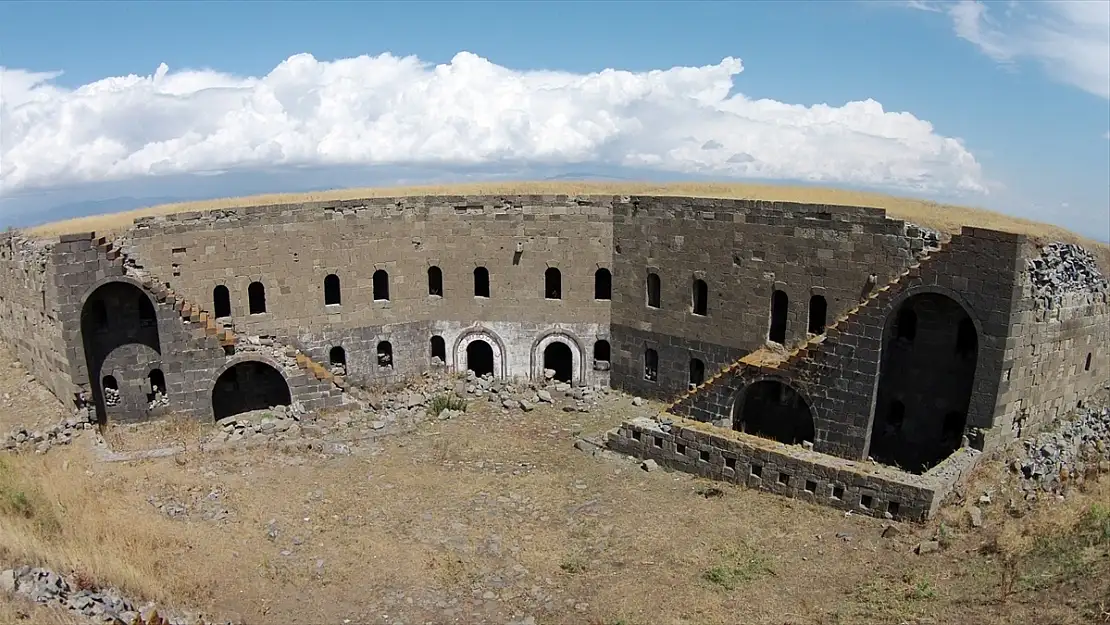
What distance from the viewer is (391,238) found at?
22.6 m

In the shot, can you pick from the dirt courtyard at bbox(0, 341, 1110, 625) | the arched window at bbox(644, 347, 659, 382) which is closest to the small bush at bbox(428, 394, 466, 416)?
the dirt courtyard at bbox(0, 341, 1110, 625)

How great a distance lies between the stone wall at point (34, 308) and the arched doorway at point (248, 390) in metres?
3.61

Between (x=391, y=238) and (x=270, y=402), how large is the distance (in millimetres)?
5919

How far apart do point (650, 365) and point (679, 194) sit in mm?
5810

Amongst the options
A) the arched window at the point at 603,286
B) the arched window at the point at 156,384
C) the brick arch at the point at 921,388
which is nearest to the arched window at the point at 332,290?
the arched window at the point at 156,384

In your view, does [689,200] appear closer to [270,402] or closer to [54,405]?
[270,402]

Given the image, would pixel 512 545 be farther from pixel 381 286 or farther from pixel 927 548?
pixel 381 286

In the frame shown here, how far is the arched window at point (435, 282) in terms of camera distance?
930 inches

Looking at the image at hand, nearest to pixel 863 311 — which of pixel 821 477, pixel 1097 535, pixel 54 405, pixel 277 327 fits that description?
pixel 821 477

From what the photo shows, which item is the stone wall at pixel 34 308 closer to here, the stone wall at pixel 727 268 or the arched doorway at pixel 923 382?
the stone wall at pixel 727 268

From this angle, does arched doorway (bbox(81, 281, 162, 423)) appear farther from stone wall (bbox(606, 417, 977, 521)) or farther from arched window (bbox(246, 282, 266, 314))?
stone wall (bbox(606, 417, 977, 521))

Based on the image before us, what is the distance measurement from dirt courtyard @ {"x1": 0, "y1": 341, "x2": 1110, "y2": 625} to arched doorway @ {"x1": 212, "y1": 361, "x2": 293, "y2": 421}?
11.5 feet

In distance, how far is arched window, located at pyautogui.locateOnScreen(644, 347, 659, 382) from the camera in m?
22.5

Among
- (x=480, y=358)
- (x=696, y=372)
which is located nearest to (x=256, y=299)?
(x=480, y=358)
